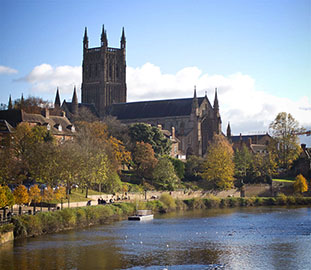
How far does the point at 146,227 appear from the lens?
64750 mm

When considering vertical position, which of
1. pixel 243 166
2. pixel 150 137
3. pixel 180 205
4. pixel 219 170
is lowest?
pixel 180 205

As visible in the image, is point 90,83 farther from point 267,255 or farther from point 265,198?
point 267,255

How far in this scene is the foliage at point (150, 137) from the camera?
107188 mm

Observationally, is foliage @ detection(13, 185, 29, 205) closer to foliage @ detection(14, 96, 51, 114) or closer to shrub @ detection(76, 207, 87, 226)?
shrub @ detection(76, 207, 87, 226)

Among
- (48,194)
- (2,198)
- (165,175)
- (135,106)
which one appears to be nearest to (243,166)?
(165,175)

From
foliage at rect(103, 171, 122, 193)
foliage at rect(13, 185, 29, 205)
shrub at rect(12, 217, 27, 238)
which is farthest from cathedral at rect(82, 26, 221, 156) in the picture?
shrub at rect(12, 217, 27, 238)

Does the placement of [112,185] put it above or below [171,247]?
above

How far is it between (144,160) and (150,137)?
29.7 feet

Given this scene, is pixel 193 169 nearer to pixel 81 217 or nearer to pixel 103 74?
pixel 81 217

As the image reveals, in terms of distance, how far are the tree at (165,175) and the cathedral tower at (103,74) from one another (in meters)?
65.3

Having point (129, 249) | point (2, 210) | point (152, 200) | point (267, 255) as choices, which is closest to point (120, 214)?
point (152, 200)

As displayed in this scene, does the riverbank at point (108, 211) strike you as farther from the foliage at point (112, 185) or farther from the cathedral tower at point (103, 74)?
the cathedral tower at point (103, 74)

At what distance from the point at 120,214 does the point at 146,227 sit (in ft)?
34.1

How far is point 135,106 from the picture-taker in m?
151
